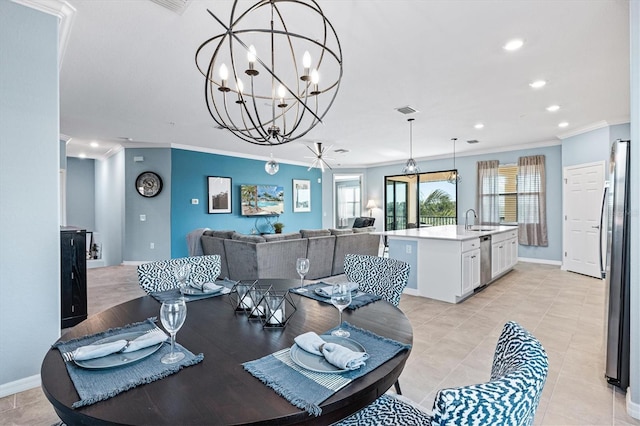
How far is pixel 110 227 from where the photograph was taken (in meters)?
7.77

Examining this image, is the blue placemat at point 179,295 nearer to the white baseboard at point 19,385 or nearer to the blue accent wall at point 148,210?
the white baseboard at point 19,385

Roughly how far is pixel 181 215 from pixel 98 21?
508cm

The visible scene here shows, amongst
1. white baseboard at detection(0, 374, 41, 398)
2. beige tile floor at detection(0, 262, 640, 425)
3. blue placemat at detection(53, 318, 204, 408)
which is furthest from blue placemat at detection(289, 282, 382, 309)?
white baseboard at detection(0, 374, 41, 398)

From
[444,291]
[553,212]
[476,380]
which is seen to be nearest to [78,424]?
[476,380]

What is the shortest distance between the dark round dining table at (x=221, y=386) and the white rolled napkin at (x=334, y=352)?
49 mm

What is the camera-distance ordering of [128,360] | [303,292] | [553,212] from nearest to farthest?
[128,360], [303,292], [553,212]

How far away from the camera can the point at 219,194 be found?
7.60m

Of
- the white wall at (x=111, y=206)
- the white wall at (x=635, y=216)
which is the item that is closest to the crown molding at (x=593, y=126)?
the white wall at (x=635, y=216)

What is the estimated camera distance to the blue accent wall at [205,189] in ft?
22.7

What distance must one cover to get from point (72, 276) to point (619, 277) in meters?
4.81

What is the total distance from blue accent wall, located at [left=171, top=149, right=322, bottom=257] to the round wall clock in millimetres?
306

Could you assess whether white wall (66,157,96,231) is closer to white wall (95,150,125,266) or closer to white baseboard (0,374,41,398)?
white wall (95,150,125,266)

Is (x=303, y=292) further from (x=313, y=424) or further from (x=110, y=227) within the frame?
(x=110, y=227)

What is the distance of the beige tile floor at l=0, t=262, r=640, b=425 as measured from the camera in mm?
1977
